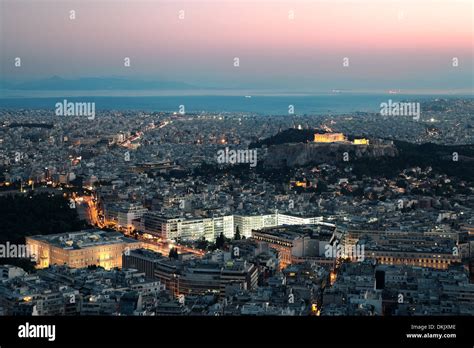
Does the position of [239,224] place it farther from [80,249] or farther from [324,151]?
[324,151]

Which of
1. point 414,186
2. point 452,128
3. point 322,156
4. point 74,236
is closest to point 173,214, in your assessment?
point 74,236

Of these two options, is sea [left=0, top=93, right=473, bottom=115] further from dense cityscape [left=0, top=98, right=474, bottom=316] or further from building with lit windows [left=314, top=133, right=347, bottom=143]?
building with lit windows [left=314, top=133, right=347, bottom=143]

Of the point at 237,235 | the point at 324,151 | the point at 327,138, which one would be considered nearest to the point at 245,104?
the point at 327,138

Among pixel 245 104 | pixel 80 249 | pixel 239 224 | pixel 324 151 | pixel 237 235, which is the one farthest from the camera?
pixel 245 104

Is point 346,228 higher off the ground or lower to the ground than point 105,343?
lower

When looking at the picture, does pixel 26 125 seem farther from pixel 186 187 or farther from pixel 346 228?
pixel 346 228

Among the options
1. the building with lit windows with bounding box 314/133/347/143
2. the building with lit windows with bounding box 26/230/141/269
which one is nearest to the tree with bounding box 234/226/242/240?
the building with lit windows with bounding box 26/230/141/269

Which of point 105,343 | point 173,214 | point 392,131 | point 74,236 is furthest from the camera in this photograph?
point 392,131

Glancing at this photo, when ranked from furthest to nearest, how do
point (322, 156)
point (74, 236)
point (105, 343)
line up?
1. point (322, 156)
2. point (74, 236)
3. point (105, 343)
